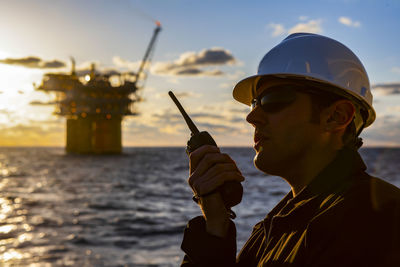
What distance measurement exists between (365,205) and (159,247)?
1161 cm

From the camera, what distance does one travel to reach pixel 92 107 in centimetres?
8988

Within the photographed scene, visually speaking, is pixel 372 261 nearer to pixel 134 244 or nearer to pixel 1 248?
pixel 134 244

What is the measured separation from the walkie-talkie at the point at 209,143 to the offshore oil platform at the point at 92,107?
86.8 meters

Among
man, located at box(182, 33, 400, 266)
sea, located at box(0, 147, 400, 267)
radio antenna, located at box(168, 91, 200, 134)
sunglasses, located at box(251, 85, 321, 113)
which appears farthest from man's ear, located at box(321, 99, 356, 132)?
sea, located at box(0, 147, 400, 267)

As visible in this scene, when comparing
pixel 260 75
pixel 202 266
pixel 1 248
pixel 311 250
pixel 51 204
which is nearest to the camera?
pixel 311 250

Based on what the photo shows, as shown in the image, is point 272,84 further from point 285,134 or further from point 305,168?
point 305,168

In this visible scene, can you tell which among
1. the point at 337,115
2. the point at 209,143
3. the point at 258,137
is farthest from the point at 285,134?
the point at 209,143

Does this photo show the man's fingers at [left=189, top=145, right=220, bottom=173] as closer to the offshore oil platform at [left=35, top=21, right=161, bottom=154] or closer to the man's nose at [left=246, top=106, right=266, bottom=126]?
the man's nose at [left=246, top=106, right=266, bottom=126]

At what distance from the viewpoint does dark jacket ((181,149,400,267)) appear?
1.44 m

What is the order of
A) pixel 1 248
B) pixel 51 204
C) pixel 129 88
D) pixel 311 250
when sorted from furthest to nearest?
pixel 129 88 → pixel 51 204 → pixel 1 248 → pixel 311 250

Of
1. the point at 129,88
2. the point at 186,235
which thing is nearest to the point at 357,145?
the point at 186,235

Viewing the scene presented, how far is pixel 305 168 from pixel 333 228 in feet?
2.09

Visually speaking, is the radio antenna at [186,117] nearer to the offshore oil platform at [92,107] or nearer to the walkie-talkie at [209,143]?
the walkie-talkie at [209,143]

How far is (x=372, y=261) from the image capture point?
1.42 meters
